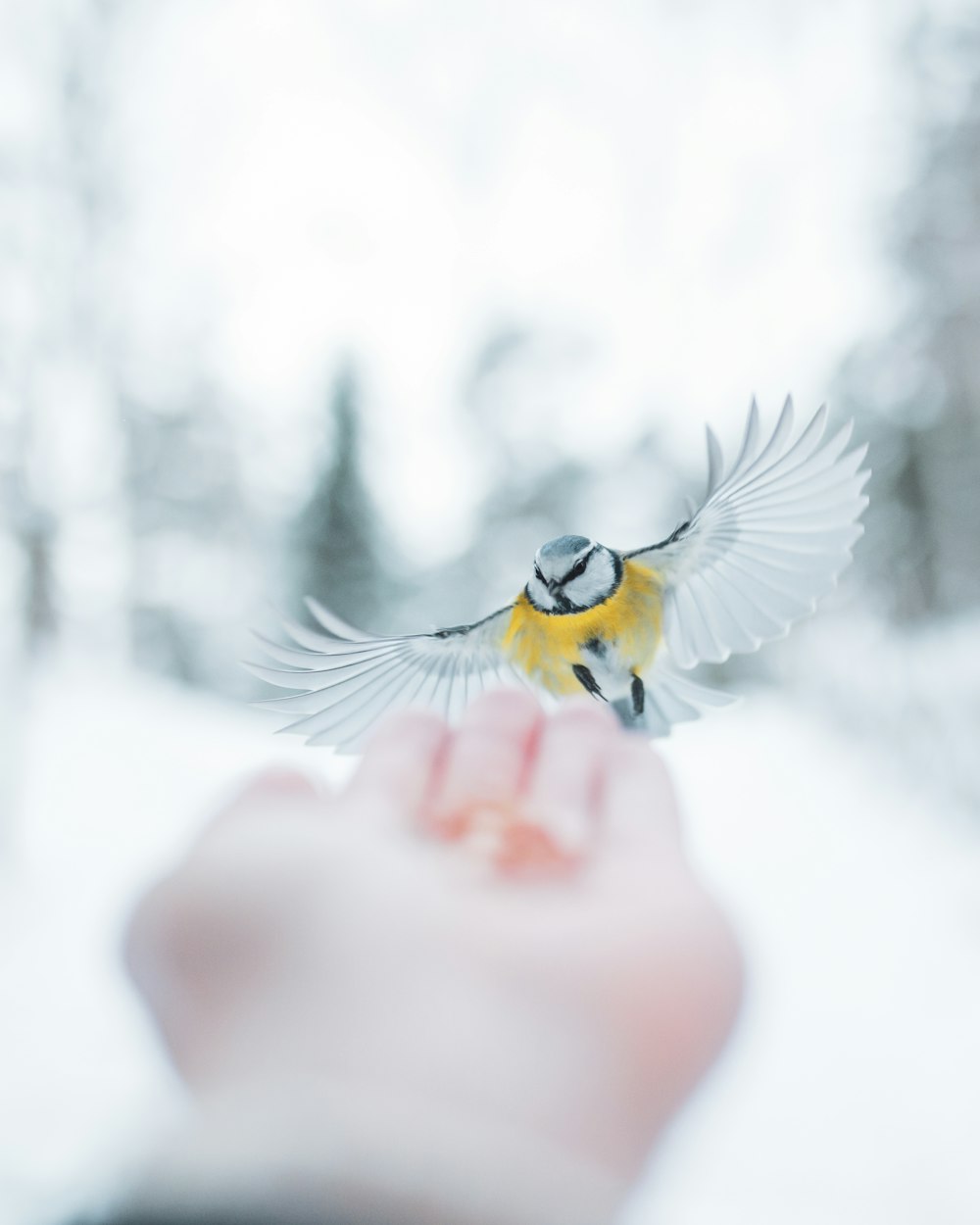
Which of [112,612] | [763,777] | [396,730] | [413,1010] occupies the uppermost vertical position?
[112,612]

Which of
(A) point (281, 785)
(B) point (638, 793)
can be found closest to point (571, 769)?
(B) point (638, 793)

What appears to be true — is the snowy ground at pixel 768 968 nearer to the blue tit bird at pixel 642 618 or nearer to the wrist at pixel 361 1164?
the blue tit bird at pixel 642 618

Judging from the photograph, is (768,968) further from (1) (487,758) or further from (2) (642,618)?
(1) (487,758)

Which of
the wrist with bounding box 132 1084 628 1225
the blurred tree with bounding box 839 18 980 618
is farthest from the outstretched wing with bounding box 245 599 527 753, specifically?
the blurred tree with bounding box 839 18 980 618

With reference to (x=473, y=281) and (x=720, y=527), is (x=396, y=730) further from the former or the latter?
(x=473, y=281)

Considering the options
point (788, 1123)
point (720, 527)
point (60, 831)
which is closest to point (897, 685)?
point (788, 1123)

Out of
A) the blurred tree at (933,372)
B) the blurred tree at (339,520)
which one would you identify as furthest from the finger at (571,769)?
the blurred tree at (339,520)

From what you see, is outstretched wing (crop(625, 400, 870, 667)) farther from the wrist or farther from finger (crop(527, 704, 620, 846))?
the wrist
